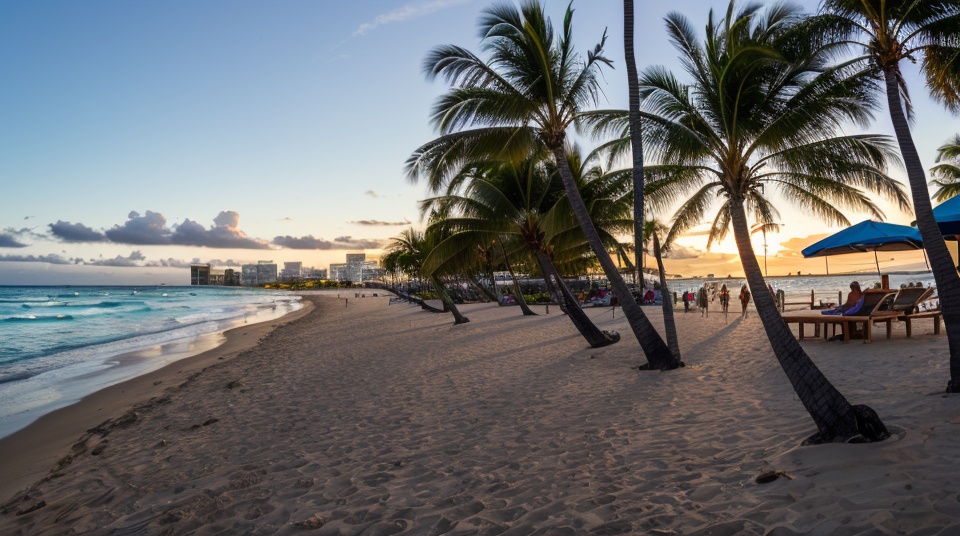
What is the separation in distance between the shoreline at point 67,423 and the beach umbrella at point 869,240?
13364 millimetres

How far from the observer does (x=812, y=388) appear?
4344mm

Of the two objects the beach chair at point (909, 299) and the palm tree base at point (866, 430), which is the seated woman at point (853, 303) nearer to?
the beach chair at point (909, 299)

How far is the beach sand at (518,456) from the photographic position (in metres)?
3.22

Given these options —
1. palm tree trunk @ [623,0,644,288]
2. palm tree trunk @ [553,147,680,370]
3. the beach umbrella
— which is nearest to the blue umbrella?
the beach umbrella

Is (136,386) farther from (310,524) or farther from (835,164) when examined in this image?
(835,164)

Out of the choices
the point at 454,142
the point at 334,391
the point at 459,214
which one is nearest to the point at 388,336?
the point at 459,214

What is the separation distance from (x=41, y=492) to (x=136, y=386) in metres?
6.65

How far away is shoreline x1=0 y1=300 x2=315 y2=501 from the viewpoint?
5812 mm

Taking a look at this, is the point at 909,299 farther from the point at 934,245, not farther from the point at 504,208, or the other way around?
the point at 504,208

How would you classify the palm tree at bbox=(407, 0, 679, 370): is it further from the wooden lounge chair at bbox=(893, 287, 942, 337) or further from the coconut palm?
the wooden lounge chair at bbox=(893, 287, 942, 337)

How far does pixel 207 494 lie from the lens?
4.25 m

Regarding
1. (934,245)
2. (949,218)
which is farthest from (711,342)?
(934,245)

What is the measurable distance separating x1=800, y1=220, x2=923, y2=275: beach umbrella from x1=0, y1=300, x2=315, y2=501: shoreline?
1336cm

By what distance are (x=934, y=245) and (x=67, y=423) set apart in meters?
11.2
